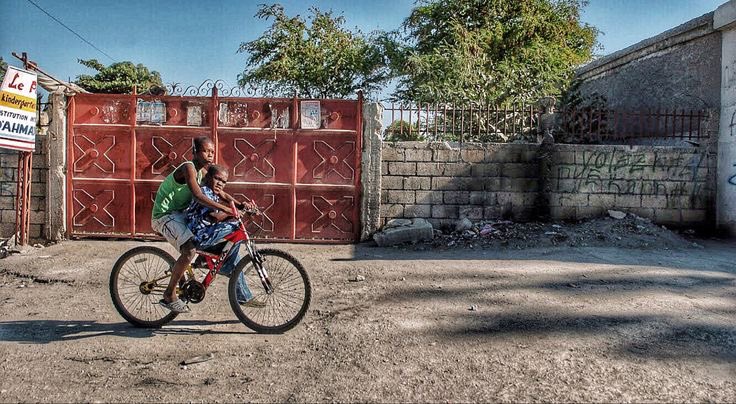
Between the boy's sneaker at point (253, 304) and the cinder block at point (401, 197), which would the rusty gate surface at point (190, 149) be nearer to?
the cinder block at point (401, 197)

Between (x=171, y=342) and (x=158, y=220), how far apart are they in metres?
0.92

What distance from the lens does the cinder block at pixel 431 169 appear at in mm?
8758

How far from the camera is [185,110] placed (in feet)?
27.7

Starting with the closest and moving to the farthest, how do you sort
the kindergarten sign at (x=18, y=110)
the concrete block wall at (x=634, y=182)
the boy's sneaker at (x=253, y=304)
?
1. the boy's sneaker at (x=253, y=304)
2. the kindergarten sign at (x=18, y=110)
3. the concrete block wall at (x=634, y=182)

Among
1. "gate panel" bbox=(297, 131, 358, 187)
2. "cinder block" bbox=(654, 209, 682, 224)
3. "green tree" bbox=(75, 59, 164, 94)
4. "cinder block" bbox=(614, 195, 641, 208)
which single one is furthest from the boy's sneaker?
"green tree" bbox=(75, 59, 164, 94)

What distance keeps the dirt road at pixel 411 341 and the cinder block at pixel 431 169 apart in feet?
8.16

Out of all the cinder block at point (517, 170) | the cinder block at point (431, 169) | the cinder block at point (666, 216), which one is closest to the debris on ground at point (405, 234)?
the cinder block at point (431, 169)

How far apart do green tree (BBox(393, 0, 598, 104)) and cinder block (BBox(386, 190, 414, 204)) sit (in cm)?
311

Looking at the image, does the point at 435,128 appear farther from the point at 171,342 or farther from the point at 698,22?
the point at 171,342

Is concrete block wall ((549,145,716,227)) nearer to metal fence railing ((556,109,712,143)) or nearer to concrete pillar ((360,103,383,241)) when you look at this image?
metal fence railing ((556,109,712,143))

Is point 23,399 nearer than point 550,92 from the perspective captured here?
Yes

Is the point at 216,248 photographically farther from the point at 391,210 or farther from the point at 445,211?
the point at 445,211

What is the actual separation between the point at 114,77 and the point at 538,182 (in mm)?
26405

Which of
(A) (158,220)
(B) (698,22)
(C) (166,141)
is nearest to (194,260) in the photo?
(A) (158,220)
